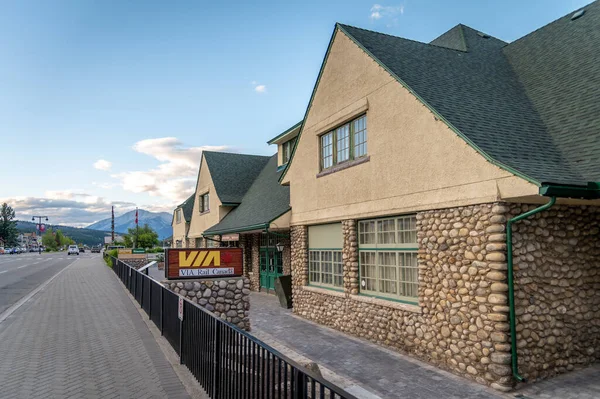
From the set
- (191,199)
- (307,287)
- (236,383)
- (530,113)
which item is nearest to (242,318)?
(307,287)

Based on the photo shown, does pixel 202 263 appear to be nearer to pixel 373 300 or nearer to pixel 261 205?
pixel 373 300

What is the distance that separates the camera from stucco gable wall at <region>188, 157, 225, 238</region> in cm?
2622

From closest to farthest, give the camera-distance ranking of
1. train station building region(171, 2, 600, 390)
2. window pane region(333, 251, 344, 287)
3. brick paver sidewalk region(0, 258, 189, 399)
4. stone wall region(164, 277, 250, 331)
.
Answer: brick paver sidewalk region(0, 258, 189, 399)
train station building region(171, 2, 600, 390)
stone wall region(164, 277, 250, 331)
window pane region(333, 251, 344, 287)

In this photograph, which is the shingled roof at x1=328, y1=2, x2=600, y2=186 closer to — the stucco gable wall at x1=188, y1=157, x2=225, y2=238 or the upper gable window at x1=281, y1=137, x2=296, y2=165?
the upper gable window at x1=281, y1=137, x2=296, y2=165

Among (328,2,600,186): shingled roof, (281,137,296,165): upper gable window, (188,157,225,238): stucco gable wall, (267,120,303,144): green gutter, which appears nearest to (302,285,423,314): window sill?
(328,2,600,186): shingled roof

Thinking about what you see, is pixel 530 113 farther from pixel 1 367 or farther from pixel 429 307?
pixel 1 367

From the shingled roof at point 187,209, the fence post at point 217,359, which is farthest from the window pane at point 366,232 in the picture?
the shingled roof at point 187,209

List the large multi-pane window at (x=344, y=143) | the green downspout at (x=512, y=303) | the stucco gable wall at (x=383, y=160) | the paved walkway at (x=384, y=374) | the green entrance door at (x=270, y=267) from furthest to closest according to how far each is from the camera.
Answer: the green entrance door at (x=270, y=267), the large multi-pane window at (x=344, y=143), the stucco gable wall at (x=383, y=160), the green downspout at (x=512, y=303), the paved walkway at (x=384, y=374)

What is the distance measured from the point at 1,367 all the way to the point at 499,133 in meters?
9.91

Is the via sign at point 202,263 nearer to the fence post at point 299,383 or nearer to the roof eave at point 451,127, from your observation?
the roof eave at point 451,127

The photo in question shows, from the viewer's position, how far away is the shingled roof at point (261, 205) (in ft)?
55.4

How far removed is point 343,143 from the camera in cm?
1221

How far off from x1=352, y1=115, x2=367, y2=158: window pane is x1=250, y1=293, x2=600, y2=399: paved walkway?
15.3ft

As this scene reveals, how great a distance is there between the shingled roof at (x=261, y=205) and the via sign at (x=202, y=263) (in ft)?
13.1
